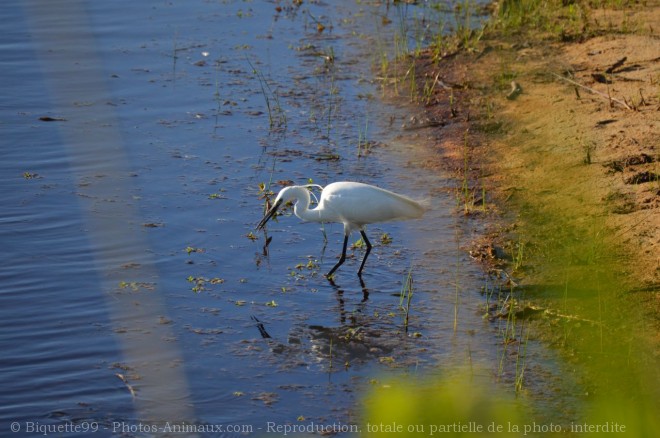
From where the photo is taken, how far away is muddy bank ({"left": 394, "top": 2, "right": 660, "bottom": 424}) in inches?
230

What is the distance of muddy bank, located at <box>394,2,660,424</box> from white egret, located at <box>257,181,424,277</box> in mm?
688

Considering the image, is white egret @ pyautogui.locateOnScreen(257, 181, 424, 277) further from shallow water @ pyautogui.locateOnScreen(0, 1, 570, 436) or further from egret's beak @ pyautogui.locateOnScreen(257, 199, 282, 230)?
shallow water @ pyautogui.locateOnScreen(0, 1, 570, 436)

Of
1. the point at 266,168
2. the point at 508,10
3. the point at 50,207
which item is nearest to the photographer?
the point at 50,207

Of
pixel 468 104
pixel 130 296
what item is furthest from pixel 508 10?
pixel 130 296

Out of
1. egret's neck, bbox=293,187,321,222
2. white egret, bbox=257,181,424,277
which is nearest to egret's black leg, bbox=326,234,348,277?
white egret, bbox=257,181,424,277

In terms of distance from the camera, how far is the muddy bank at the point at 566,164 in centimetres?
584

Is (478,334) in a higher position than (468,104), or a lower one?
lower

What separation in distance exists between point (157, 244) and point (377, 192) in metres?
1.78

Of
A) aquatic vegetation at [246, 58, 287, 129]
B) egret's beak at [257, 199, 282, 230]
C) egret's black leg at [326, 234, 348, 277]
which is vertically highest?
aquatic vegetation at [246, 58, 287, 129]

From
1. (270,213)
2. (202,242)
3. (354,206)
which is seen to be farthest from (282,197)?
(202,242)

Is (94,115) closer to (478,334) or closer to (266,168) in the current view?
(266,168)

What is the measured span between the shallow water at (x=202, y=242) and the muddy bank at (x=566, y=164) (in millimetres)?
323

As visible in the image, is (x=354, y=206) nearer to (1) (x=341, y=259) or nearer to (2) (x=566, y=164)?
(1) (x=341, y=259)

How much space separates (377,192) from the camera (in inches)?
269
